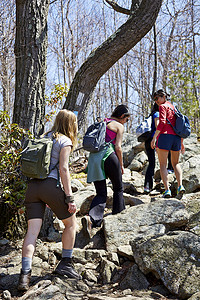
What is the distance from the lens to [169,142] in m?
5.34

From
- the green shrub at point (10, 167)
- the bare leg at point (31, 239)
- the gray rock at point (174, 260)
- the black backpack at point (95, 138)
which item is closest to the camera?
the gray rock at point (174, 260)

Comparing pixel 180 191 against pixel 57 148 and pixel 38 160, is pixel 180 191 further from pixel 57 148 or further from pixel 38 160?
pixel 38 160

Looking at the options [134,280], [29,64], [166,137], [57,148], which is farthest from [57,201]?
[166,137]

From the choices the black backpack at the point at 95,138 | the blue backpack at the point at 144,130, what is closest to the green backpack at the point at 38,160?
the black backpack at the point at 95,138

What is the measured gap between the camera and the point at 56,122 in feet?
11.7

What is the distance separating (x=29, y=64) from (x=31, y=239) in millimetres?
2816

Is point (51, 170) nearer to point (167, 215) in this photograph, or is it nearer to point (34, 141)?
point (34, 141)

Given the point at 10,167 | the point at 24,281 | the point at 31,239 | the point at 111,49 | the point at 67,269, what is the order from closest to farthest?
the point at 24,281
the point at 31,239
the point at 67,269
the point at 10,167
the point at 111,49

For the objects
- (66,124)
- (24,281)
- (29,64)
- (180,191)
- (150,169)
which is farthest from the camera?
(150,169)

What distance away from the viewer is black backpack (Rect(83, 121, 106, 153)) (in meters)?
4.64

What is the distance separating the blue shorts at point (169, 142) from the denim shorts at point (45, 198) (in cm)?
264

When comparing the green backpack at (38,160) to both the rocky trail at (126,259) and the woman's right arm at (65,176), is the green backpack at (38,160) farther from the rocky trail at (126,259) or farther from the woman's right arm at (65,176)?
the rocky trail at (126,259)

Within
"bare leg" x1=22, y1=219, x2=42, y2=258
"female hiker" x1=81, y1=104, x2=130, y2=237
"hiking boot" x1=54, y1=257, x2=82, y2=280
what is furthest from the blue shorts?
"bare leg" x1=22, y1=219, x2=42, y2=258

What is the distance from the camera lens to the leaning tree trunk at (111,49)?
4547 mm
